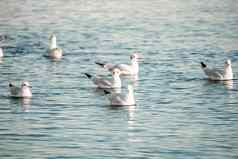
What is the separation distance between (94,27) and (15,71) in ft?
46.3

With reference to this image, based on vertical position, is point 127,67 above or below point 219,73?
above

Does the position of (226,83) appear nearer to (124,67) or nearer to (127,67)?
(127,67)

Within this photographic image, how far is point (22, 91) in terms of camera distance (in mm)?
29594

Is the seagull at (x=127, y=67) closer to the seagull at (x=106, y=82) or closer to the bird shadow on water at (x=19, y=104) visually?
the seagull at (x=106, y=82)

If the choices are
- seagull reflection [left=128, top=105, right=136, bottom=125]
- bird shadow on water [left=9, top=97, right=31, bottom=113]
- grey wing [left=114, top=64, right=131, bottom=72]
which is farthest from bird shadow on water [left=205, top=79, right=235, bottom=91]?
bird shadow on water [left=9, top=97, right=31, bottom=113]

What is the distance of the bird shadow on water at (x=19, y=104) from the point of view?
28.1 meters

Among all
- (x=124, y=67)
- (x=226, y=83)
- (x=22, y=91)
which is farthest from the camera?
(x=124, y=67)

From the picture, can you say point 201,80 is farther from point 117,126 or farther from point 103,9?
point 103,9

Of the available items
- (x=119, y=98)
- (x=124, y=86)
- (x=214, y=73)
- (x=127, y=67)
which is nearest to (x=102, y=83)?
(x=124, y=86)

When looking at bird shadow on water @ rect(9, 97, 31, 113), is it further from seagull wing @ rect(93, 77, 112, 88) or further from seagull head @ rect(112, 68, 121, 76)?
seagull head @ rect(112, 68, 121, 76)

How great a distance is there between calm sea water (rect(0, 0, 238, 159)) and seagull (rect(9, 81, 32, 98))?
0.86 feet

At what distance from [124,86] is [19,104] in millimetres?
4860

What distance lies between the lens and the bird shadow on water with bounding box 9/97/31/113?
28094 millimetres

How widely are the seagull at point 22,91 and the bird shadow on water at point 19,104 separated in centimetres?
14
